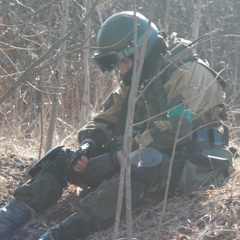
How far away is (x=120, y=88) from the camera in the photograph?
16.0 feet

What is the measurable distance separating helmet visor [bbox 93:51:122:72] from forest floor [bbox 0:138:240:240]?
87 centimetres

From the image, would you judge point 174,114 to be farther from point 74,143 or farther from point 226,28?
point 226,28

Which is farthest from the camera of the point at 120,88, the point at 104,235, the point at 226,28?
the point at 226,28

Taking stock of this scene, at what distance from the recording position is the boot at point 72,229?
3875mm

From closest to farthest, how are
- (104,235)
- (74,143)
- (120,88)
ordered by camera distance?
(104,235), (120,88), (74,143)

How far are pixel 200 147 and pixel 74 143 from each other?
2.03 meters

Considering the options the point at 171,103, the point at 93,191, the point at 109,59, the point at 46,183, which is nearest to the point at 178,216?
the point at 93,191

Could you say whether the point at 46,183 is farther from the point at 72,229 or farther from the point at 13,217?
the point at 72,229

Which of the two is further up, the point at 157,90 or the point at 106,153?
the point at 157,90

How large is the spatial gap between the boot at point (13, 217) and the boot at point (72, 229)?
0.91 ft

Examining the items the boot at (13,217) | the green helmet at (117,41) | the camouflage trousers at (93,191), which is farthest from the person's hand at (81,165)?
the green helmet at (117,41)

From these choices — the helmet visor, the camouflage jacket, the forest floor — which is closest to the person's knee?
the forest floor

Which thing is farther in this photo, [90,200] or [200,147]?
[200,147]

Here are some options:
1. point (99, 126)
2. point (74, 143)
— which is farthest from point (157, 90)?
point (74, 143)
